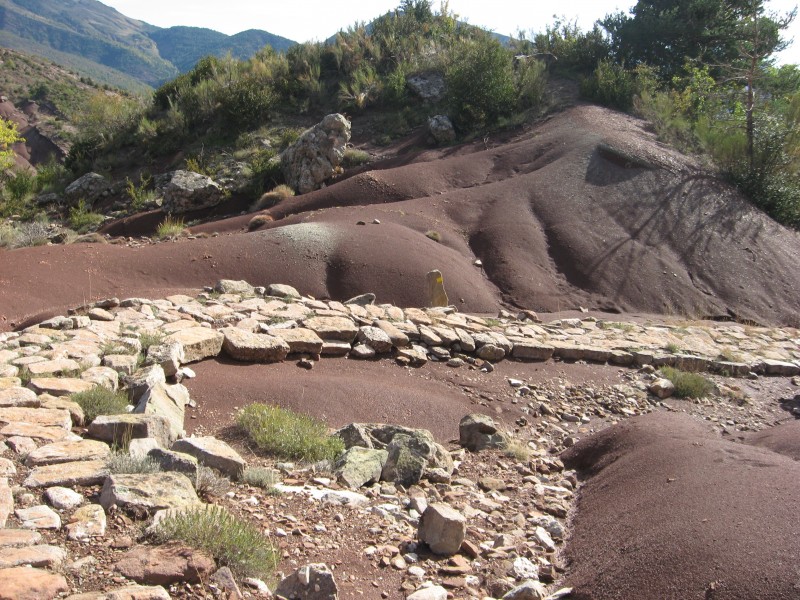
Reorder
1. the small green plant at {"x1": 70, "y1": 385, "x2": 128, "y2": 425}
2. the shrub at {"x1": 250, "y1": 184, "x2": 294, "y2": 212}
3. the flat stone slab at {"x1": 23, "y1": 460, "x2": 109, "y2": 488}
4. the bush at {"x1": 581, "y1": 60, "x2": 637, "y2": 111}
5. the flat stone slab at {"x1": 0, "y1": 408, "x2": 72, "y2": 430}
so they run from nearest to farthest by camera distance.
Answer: the flat stone slab at {"x1": 23, "y1": 460, "x2": 109, "y2": 488}
the flat stone slab at {"x1": 0, "y1": 408, "x2": 72, "y2": 430}
the small green plant at {"x1": 70, "y1": 385, "x2": 128, "y2": 425}
the shrub at {"x1": 250, "y1": 184, "x2": 294, "y2": 212}
the bush at {"x1": 581, "y1": 60, "x2": 637, "y2": 111}

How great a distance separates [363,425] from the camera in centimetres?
601

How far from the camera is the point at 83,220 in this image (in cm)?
2139

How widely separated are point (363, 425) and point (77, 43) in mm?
140894

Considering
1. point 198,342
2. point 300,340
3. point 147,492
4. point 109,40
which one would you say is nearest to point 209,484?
point 147,492

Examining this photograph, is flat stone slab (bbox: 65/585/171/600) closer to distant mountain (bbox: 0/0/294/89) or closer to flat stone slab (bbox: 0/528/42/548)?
flat stone slab (bbox: 0/528/42/548)

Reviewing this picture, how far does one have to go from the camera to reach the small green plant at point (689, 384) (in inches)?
347

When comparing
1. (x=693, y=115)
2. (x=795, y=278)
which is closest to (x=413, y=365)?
(x=795, y=278)

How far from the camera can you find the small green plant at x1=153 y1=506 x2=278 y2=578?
10.4ft

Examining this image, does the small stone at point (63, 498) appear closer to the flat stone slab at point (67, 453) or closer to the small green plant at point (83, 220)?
the flat stone slab at point (67, 453)

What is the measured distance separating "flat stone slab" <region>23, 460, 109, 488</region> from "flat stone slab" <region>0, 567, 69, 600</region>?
36.8 inches

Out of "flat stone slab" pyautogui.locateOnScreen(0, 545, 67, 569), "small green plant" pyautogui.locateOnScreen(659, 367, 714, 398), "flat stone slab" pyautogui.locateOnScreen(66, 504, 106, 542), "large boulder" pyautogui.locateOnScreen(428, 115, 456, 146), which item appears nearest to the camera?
"flat stone slab" pyautogui.locateOnScreen(0, 545, 67, 569)

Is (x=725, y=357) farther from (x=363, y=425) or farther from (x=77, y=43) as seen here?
(x=77, y=43)

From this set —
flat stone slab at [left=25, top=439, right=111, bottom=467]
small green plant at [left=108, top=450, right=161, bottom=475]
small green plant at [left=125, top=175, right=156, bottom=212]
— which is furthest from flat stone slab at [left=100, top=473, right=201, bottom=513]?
small green plant at [left=125, top=175, right=156, bottom=212]

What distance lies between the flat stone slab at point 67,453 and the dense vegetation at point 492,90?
18263 millimetres
